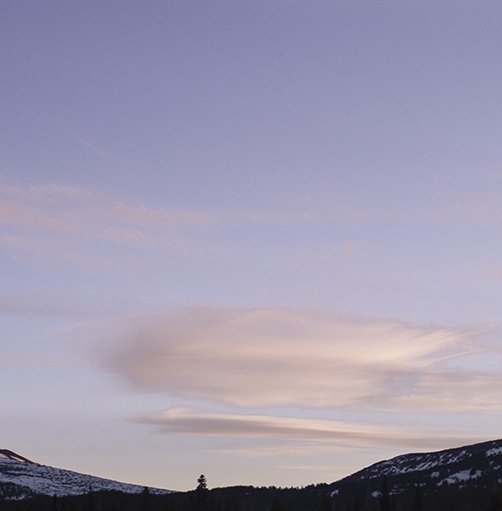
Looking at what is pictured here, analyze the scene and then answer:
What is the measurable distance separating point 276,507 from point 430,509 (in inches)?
2188

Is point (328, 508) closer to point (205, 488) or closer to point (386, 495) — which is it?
point (386, 495)

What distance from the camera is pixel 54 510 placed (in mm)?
198000

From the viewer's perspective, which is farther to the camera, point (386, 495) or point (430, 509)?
point (430, 509)

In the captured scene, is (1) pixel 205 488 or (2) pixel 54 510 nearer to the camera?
(1) pixel 205 488

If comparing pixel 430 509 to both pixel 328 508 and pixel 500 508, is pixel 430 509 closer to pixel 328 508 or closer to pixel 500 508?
pixel 328 508

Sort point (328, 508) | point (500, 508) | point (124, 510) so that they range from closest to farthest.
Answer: point (500, 508)
point (328, 508)
point (124, 510)

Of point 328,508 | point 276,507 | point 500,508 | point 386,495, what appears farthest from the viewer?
point 276,507

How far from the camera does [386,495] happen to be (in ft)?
461

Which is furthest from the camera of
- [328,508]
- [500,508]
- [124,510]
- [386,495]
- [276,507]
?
[124,510]

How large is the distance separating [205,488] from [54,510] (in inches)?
2851

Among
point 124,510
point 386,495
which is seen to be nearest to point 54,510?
point 124,510

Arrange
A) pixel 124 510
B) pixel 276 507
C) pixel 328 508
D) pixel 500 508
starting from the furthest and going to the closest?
1. pixel 124 510
2. pixel 276 507
3. pixel 328 508
4. pixel 500 508

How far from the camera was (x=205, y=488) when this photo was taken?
146m

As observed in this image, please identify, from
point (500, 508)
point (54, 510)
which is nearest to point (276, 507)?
point (500, 508)
